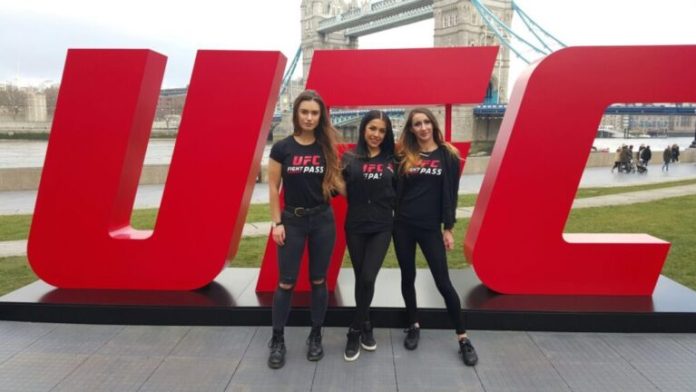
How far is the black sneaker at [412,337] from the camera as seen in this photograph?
3.38m

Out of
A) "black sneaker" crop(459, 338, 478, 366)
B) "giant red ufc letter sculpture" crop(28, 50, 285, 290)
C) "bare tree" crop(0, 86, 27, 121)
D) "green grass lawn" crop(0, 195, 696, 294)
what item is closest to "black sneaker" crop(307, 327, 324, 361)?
"black sneaker" crop(459, 338, 478, 366)

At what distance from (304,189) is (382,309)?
126 cm

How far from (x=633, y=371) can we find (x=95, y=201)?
4160 millimetres

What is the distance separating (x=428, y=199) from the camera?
3.12 meters

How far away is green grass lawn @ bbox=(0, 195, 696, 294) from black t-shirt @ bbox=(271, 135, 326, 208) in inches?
113

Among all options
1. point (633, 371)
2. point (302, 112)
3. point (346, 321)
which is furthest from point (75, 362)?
point (633, 371)

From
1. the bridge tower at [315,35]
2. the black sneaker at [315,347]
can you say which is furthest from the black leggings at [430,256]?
the bridge tower at [315,35]

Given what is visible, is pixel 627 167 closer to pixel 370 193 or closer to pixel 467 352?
pixel 467 352

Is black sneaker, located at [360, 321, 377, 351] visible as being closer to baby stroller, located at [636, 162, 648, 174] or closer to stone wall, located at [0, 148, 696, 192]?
stone wall, located at [0, 148, 696, 192]

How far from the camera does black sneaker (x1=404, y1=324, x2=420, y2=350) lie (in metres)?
3.38

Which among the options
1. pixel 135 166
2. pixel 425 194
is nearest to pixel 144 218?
pixel 135 166

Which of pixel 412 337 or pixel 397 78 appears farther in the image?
pixel 397 78

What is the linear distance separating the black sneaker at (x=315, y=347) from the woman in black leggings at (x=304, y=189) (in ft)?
0.63

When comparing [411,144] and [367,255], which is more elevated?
[411,144]
